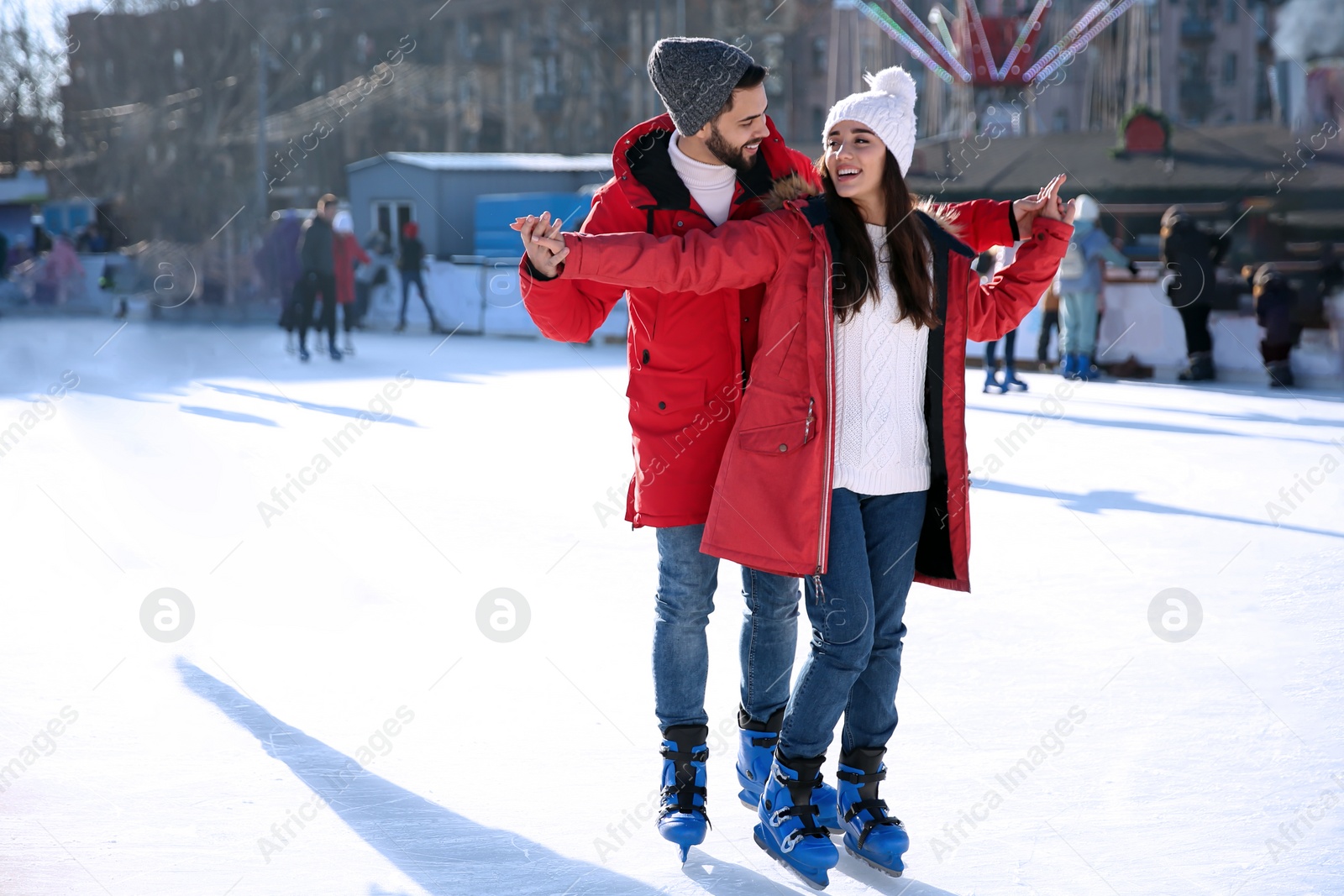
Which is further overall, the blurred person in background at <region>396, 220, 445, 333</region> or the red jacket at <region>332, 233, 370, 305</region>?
the blurred person in background at <region>396, 220, 445, 333</region>

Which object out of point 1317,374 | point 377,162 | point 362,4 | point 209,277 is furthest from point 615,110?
point 1317,374

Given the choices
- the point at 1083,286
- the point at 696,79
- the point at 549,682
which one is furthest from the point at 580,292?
the point at 1083,286

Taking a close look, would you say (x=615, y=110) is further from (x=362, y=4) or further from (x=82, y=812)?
(x=82, y=812)

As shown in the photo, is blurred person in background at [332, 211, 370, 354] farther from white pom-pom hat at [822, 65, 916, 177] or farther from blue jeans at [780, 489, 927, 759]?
blue jeans at [780, 489, 927, 759]

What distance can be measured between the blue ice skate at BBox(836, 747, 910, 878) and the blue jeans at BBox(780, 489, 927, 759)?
0.03 meters

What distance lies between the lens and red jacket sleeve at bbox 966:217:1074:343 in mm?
2562

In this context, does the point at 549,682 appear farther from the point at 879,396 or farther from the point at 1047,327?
the point at 1047,327

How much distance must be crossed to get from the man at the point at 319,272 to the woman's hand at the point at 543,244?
10706 mm

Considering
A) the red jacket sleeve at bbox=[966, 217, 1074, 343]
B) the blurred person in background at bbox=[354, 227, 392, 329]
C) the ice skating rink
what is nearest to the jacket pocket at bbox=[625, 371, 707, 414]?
the red jacket sleeve at bbox=[966, 217, 1074, 343]

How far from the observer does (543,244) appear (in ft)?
7.54

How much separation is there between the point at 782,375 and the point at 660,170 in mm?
447

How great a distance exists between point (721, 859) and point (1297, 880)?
1021 mm

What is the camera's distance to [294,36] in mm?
47156

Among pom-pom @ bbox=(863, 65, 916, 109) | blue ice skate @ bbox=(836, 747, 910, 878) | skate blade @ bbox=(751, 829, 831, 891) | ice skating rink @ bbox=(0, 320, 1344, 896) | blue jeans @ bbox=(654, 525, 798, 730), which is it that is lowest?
ice skating rink @ bbox=(0, 320, 1344, 896)
